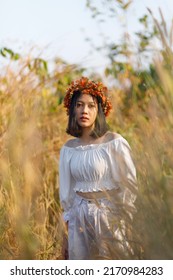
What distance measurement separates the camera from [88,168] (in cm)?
336

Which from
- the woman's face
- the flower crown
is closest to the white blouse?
the woman's face

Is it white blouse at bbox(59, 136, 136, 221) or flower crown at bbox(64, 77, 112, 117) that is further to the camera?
flower crown at bbox(64, 77, 112, 117)

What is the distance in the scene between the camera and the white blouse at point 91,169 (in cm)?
330

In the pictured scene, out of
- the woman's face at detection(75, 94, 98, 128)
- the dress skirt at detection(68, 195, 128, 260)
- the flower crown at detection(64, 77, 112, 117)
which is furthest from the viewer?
the flower crown at detection(64, 77, 112, 117)

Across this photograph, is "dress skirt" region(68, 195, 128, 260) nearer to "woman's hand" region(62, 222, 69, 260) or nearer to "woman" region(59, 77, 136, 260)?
"woman" region(59, 77, 136, 260)

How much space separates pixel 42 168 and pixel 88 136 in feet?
8.47

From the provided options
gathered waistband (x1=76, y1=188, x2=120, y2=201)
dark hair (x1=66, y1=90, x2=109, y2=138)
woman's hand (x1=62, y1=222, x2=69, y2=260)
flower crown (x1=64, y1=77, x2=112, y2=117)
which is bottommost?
woman's hand (x1=62, y1=222, x2=69, y2=260)

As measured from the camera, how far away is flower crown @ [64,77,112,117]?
3.56 meters

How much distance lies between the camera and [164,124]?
88.2 inches

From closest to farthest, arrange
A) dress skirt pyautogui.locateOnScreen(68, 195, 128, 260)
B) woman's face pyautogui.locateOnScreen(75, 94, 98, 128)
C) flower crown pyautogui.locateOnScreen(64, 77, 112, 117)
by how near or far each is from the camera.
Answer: dress skirt pyautogui.locateOnScreen(68, 195, 128, 260) → woman's face pyautogui.locateOnScreen(75, 94, 98, 128) → flower crown pyautogui.locateOnScreen(64, 77, 112, 117)

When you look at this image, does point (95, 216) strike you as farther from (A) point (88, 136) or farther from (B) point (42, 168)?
(B) point (42, 168)

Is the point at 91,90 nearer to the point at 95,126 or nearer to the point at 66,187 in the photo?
the point at 95,126
